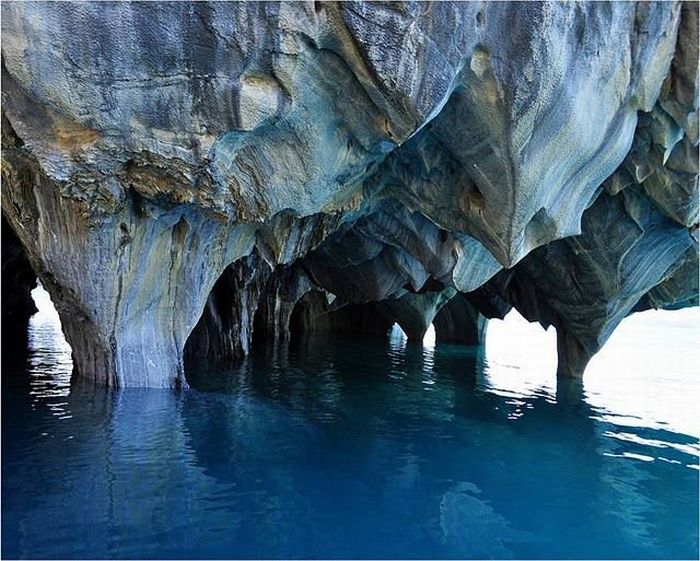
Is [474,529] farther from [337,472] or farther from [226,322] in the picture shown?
[226,322]

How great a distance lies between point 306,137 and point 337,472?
4.19 metres

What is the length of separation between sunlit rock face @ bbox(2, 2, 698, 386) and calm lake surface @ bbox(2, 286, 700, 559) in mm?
2193

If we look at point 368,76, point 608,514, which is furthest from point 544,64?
point 608,514

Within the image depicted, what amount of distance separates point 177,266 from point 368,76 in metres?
4.97

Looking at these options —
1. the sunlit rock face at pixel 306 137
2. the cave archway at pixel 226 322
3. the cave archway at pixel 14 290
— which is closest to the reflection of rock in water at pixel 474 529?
the sunlit rock face at pixel 306 137

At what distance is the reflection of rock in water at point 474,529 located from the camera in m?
5.25

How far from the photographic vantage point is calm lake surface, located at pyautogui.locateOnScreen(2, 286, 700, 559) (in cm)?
514

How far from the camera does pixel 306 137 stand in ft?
25.8

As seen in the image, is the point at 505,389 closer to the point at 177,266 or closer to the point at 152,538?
the point at 177,266

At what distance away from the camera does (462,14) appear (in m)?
6.69

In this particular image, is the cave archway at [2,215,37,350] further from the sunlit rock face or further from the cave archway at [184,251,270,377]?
the sunlit rock face

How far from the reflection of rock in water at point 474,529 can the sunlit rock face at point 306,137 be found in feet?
14.2

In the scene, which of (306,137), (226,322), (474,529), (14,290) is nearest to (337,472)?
(474,529)

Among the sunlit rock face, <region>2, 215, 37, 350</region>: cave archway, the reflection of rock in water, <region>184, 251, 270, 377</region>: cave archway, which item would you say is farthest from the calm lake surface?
<region>2, 215, 37, 350</region>: cave archway
